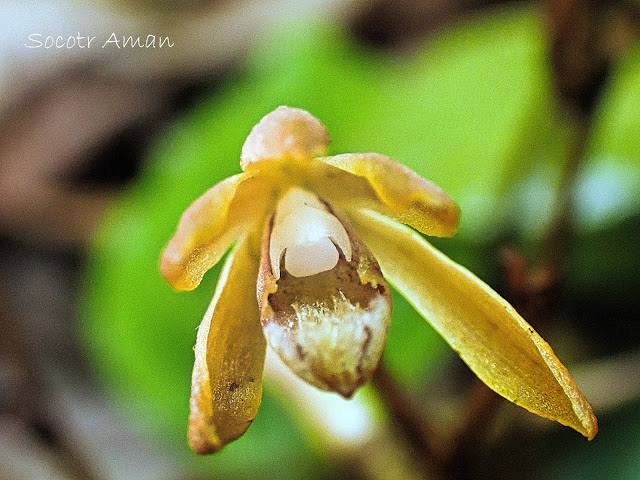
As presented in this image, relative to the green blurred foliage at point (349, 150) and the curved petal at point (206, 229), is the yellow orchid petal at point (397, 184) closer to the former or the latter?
the curved petal at point (206, 229)

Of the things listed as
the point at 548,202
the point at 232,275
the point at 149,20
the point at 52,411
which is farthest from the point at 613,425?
the point at 149,20

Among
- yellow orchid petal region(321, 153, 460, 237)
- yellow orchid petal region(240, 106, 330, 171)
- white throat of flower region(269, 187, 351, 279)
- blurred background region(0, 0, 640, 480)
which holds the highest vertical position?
yellow orchid petal region(240, 106, 330, 171)

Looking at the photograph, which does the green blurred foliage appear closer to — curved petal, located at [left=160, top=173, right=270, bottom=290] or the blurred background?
the blurred background

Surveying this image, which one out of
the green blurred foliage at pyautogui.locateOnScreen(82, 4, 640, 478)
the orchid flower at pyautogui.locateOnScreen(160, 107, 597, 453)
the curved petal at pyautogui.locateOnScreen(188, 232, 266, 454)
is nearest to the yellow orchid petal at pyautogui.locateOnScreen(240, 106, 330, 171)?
the orchid flower at pyautogui.locateOnScreen(160, 107, 597, 453)

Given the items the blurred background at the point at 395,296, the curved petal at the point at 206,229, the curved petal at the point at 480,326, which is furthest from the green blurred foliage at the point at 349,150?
the curved petal at the point at 206,229

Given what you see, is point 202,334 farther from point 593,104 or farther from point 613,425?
point 613,425

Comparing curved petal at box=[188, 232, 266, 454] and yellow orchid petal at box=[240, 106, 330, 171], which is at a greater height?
yellow orchid petal at box=[240, 106, 330, 171]

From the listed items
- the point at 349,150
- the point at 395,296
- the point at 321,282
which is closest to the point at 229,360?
the point at 321,282
